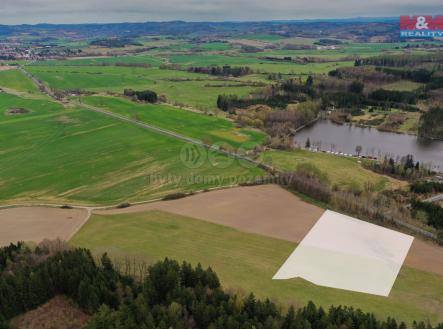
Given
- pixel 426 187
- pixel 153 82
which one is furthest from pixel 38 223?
pixel 153 82

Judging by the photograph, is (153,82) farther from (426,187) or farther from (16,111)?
(426,187)

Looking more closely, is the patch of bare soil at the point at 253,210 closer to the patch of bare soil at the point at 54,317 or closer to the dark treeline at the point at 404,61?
the patch of bare soil at the point at 54,317

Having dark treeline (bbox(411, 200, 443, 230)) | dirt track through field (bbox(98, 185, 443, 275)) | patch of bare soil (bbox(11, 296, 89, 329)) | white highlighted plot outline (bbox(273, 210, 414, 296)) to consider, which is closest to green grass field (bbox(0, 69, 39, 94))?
→ dirt track through field (bbox(98, 185, 443, 275))

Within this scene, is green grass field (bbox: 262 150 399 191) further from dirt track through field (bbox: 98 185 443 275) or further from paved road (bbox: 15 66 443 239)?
dirt track through field (bbox: 98 185 443 275)

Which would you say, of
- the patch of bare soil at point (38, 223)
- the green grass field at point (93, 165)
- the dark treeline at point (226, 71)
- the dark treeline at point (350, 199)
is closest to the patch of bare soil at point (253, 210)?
the dark treeline at point (350, 199)

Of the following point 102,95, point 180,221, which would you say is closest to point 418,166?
point 180,221

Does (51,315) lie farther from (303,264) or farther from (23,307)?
(303,264)
